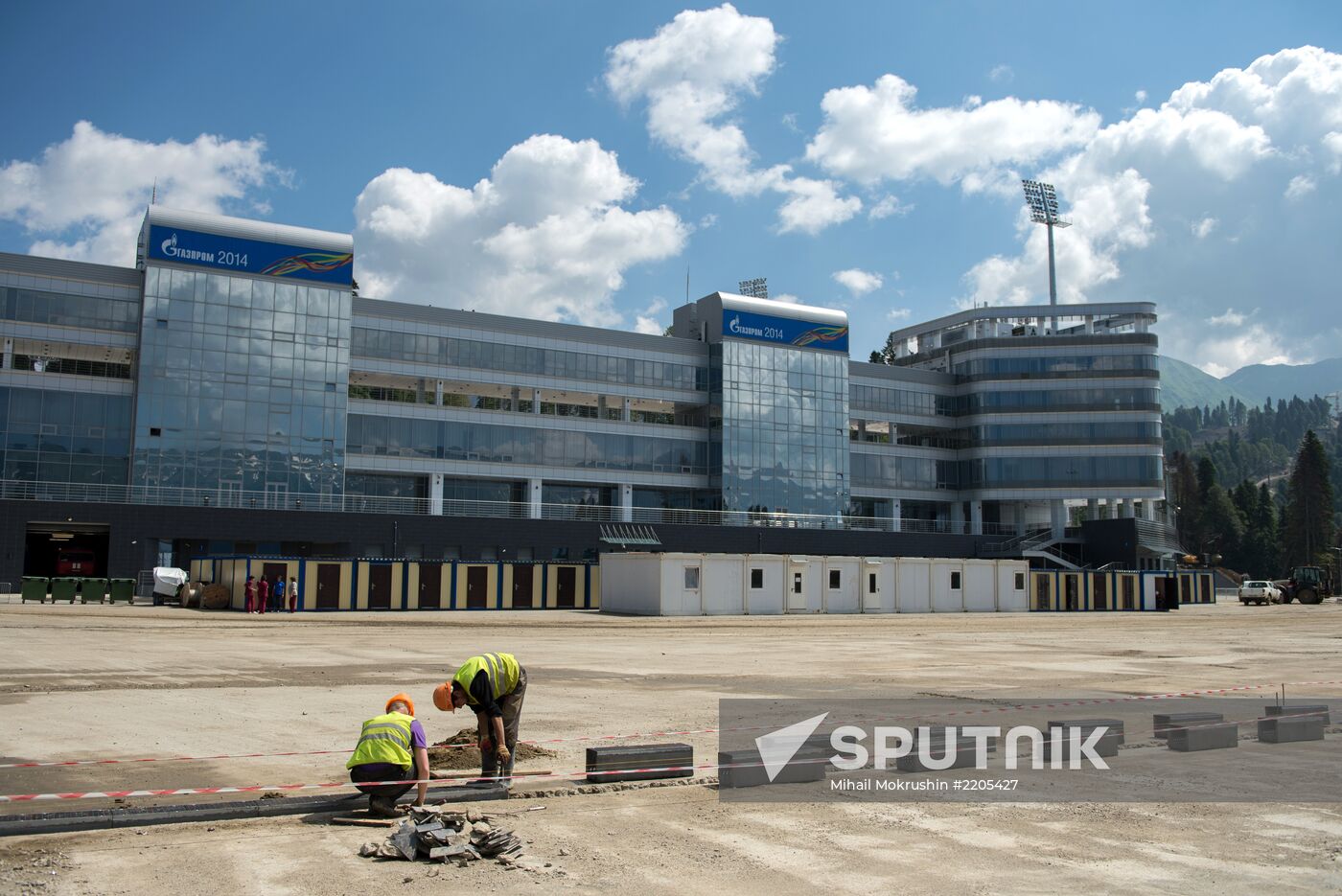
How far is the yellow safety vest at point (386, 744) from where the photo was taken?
1069 cm

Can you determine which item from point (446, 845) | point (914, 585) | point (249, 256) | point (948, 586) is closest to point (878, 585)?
point (914, 585)

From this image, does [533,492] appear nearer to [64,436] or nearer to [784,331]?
[784,331]

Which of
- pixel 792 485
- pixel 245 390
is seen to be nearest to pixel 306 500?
pixel 245 390

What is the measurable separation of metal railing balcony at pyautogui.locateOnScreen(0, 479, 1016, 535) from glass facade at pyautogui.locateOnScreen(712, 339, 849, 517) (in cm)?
141

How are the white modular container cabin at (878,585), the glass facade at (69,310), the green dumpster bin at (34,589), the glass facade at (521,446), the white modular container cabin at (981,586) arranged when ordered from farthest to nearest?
the glass facade at (521,446)
the glass facade at (69,310)
the white modular container cabin at (981,586)
the white modular container cabin at (878,585)
the green dumpster bin at (34,589)

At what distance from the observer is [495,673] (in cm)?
1186

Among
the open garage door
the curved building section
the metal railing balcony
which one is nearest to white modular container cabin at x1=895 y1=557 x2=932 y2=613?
the metal railing balcony

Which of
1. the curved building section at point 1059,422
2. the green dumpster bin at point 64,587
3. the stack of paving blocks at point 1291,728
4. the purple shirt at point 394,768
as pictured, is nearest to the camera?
the purple shirt at point 394,768

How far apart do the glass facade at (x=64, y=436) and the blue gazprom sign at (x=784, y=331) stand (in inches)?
1874

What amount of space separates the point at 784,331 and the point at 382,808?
8740 centimetres

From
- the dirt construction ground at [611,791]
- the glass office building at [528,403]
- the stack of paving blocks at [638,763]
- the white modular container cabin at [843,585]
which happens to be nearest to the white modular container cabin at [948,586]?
the white modular container cabin at [843,585]

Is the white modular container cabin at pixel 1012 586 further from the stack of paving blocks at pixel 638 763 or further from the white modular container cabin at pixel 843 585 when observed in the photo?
the stack of paving blocks at pixel 638 763

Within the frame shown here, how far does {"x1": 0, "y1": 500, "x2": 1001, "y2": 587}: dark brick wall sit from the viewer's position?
67062mm

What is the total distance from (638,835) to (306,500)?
7052 centimetres
